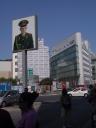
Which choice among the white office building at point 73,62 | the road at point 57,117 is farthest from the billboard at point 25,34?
the white office building at point 73,62

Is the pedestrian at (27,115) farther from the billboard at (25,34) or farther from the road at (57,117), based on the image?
the billboard at (25,34)

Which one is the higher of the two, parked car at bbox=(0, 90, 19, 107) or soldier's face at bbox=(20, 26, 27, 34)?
soldier's face at bbox=(20, 26, 27, 34)

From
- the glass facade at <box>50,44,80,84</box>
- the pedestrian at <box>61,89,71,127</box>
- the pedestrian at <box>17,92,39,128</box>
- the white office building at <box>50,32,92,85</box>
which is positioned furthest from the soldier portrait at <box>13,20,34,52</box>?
the glass facade at <box>50,44,80,84</box>

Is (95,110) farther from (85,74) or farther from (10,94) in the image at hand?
(85,74)

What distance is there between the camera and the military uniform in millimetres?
47906

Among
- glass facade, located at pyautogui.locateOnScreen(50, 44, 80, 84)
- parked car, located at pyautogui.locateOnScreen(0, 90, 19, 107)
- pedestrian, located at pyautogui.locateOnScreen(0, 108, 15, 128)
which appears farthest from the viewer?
glass facade, located at pyautogui.locateOnScreen(50, 44, 80, 84)

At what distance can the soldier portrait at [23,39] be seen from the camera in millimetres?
47969

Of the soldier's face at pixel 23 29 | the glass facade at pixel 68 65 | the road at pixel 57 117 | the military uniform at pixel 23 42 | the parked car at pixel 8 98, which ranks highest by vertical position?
the glass facade at pixel 68 65

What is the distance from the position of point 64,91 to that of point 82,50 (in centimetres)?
17080

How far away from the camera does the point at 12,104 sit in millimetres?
40406

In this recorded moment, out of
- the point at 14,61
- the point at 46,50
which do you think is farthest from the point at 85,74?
the point at 14,61

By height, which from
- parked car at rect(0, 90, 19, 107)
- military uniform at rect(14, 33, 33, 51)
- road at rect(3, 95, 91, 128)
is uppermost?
military uniform at rect(14, 33, 33, 51)

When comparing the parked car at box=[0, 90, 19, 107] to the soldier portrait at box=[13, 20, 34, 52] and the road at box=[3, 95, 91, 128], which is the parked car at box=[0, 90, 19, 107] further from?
the soldier portrait at box=[13, 20, 34, 52]

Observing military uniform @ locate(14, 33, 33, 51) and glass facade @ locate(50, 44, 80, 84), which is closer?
military uniform @ locate(14, 33, 33, 51)
